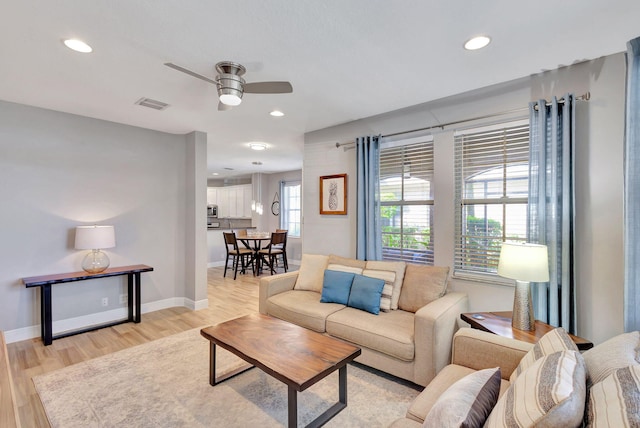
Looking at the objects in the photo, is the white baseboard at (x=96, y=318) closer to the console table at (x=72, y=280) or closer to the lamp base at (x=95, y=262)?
the console table at (x=72, y=280)

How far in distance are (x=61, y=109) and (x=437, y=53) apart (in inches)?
153

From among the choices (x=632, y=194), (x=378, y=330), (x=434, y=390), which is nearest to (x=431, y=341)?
(x=378, y=330)

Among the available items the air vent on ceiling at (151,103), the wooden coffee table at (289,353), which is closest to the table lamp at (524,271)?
the wooden coffee table at (289,353)

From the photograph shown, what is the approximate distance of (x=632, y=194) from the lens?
1.99 meters

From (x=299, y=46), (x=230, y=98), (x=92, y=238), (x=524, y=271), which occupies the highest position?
(x=299, y=46)

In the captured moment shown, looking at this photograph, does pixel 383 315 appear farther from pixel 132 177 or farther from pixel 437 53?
pixel 132 177

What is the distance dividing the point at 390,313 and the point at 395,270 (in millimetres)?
430

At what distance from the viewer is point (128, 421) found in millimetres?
2006

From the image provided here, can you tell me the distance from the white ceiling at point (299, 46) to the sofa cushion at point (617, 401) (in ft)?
5.83

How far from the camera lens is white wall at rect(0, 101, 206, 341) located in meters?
3.20

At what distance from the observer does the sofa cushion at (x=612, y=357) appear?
1.15 meters

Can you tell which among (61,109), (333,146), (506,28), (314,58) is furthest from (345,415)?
(61,109)

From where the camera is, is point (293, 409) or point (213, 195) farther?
point (213, 195)

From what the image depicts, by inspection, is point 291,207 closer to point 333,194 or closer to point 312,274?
point 333,194
